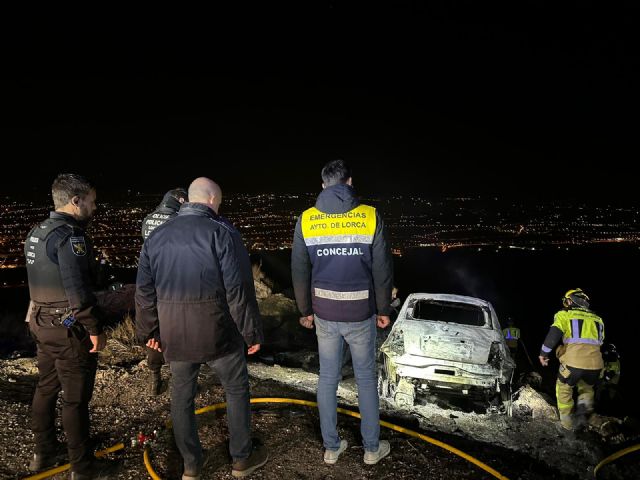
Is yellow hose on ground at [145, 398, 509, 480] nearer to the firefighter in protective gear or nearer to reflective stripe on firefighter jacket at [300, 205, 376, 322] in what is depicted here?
reflective stripe on firefighter jacket at [300, 205, 376, 322]

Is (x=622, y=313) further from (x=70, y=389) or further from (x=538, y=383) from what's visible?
(x=70, y=389)

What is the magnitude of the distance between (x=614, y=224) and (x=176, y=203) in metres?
40.7

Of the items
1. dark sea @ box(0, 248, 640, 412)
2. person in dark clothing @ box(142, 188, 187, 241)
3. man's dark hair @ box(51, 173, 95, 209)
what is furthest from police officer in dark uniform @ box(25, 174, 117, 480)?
dark sea @ box(0, 248, 640, 412)

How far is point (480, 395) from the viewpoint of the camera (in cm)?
486

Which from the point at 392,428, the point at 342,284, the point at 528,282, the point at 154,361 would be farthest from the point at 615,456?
the point at 528,282

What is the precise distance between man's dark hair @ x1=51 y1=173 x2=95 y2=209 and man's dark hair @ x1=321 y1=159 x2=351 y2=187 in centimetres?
185

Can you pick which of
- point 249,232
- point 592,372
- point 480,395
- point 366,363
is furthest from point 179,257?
point 249,232

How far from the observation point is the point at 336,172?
3.33m

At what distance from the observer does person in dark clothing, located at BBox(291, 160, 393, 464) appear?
3.22 m

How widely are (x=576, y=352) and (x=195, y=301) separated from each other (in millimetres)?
4794

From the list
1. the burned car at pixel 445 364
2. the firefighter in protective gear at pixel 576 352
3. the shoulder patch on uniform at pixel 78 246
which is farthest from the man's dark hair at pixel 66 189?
the firefighter in protective gear at pixel 576 352

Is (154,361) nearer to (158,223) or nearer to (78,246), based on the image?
(158,223)

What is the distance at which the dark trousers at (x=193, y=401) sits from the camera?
9.95ft

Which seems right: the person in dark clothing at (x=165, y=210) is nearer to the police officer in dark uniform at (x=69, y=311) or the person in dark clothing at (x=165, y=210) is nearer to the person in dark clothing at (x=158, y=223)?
the person in dark clothing at (x=158, y=223)
